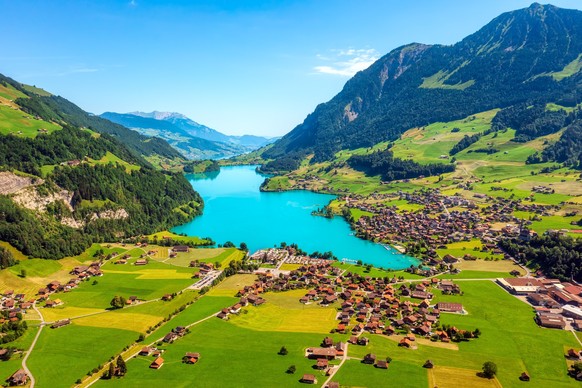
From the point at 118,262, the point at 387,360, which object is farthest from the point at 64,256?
the point at 387,360

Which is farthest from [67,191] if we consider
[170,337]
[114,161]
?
[170,337]

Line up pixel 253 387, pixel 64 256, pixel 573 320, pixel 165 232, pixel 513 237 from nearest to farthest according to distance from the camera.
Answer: pixel 253 387, pixel 573 320, pixel 64 256, pixel 513 237, pixel 165 232

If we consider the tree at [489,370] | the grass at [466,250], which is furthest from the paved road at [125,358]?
the grass at [466,250]

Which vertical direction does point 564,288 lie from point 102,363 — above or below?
above

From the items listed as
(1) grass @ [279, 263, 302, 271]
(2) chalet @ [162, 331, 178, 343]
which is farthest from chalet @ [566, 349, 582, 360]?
(1) grass @ [279, 263, 302, 271]

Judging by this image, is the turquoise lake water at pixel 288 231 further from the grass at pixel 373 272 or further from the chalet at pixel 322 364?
the chalet at pixel 322 364

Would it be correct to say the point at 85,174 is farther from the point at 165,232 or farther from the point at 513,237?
the point at 513,237

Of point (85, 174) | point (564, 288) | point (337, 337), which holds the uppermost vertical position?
point (85, 174)
